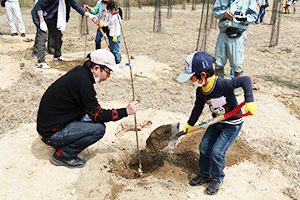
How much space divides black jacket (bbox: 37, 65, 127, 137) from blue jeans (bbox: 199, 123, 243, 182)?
948 millimetres

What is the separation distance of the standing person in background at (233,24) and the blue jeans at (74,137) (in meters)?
2.81

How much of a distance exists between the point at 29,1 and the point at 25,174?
63.5 ft

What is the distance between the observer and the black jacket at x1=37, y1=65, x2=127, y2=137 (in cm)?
242

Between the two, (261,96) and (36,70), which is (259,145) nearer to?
(261,96)

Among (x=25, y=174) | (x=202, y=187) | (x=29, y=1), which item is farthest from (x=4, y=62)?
(x=29, y=1)

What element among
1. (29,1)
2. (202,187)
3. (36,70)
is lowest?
(202,187)

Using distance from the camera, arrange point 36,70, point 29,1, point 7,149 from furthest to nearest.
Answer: point 29,1, point 36,70, point 7,149

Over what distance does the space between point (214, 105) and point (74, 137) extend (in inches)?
58.5

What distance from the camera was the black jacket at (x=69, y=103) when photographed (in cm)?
242

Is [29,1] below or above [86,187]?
above

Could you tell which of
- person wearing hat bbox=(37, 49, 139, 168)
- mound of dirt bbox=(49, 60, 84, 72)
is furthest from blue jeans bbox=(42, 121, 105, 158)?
mound of dirt bbox=(49, 60, 84, 72)

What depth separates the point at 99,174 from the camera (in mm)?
2676

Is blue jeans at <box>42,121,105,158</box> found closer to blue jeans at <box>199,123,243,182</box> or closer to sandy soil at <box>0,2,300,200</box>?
sandy soil at <box>0,2,300,200</box>

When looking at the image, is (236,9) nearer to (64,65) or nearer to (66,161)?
(66,161)
